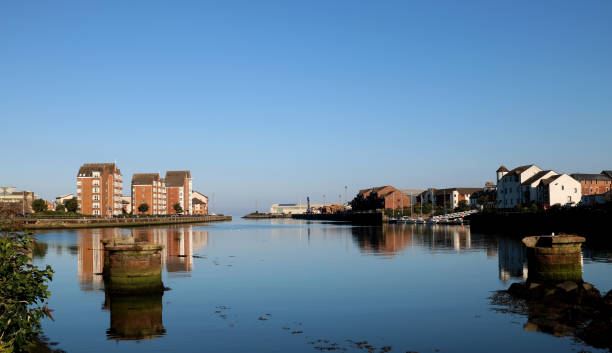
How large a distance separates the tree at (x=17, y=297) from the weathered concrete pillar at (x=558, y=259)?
2523 cm

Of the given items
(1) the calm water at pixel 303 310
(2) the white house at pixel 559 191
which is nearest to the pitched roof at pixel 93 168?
(2) the white house at pixel 559 191

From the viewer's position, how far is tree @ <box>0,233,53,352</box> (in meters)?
12.0

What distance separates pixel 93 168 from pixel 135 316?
606 feet

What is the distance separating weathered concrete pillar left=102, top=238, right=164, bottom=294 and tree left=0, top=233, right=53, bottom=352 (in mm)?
14579

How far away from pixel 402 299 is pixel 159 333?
14.8 meters

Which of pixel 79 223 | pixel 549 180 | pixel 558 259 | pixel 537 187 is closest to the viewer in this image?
pixel 558 259

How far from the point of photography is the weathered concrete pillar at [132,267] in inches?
1131

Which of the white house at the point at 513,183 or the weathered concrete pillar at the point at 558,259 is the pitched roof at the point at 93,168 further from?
the weathered concrete pillar at the point at 558,259

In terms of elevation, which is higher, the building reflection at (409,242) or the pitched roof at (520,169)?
the pitched roof at (520,169)

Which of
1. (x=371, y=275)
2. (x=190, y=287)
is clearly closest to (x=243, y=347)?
(x=190, y=287)

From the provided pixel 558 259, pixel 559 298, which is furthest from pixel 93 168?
pixel 559 298

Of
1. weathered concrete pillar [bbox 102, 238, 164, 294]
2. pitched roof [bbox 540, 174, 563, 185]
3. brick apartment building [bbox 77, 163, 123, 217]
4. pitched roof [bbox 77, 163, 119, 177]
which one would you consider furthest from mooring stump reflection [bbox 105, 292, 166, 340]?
pitched roof [bbox 77, 163, 119, 177]

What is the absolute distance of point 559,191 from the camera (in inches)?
5172

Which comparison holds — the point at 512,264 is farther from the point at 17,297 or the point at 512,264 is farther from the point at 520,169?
the point at 520,169
